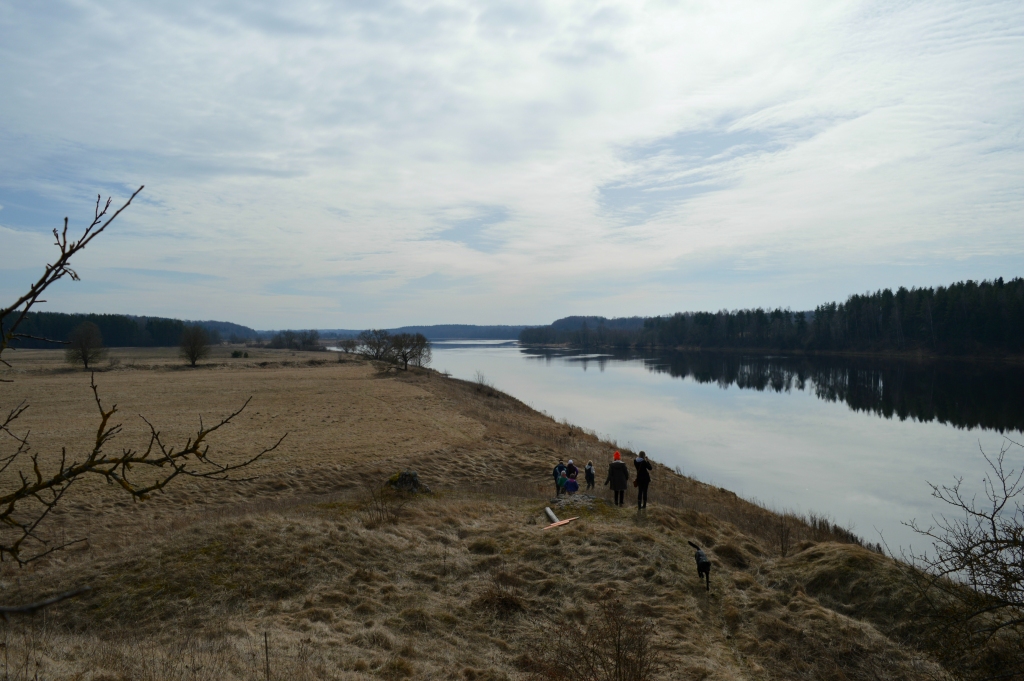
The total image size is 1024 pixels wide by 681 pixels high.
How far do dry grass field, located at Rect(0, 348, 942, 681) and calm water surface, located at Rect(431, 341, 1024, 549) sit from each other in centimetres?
618

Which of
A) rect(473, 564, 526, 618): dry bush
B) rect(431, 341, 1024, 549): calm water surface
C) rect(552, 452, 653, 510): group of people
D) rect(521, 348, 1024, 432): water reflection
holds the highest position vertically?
rect(552, 452, 653, 510): group of people

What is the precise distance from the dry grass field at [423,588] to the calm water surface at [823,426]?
243 inches

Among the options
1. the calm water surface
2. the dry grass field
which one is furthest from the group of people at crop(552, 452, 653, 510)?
the calm water surface

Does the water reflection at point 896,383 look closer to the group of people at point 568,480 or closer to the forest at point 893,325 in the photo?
the forest at point 893,325

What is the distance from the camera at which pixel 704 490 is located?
22.6 metres

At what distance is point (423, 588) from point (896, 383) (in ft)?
212

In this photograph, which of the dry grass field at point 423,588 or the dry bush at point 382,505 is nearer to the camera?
the dry grass field at point 423,588

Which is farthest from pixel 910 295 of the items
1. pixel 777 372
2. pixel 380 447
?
pixel 380 447

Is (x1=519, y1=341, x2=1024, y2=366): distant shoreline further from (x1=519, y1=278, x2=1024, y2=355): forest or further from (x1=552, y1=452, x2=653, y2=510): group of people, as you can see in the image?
(x1=552, y1=452, x2=653, y2=510): group of people

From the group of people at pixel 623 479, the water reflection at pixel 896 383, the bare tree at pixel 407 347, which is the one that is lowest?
the water reflection at pixel 896 383

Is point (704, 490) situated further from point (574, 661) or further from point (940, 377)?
point (940, 377)

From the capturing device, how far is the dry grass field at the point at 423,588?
830 centimetres

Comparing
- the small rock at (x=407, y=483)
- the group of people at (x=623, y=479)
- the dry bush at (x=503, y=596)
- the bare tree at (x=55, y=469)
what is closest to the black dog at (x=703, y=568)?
the dry bush at (x=503, y=596)

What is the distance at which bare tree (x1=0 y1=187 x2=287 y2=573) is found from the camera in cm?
296
